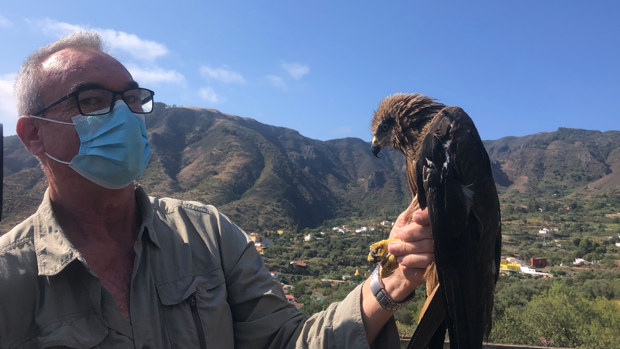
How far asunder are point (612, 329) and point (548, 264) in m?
21.3

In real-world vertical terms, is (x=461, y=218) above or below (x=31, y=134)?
below

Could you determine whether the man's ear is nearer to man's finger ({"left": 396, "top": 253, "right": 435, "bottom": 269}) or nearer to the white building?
man's finger ({"left": 396, "top": 253, "right": 435, "bottom": 269})

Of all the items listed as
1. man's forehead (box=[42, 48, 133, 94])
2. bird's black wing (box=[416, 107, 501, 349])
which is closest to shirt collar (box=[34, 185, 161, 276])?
man's forehead (box=[42, 48, 133, 94])

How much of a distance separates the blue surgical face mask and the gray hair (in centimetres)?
14

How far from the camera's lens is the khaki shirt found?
1776 mm

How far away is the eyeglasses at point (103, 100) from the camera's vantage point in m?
2.29

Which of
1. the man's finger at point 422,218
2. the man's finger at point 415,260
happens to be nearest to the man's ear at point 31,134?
the man's finger at point 415,260

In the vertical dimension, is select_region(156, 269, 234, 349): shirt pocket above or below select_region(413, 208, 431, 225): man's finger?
below

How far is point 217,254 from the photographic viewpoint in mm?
2336

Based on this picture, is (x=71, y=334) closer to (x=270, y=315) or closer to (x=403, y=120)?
(x=270, y=315)

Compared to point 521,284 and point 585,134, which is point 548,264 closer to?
point 521,284

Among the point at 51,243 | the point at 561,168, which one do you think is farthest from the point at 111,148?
the point at 561,168

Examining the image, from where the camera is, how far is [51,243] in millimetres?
1946

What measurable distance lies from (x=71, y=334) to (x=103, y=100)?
4.69ft
